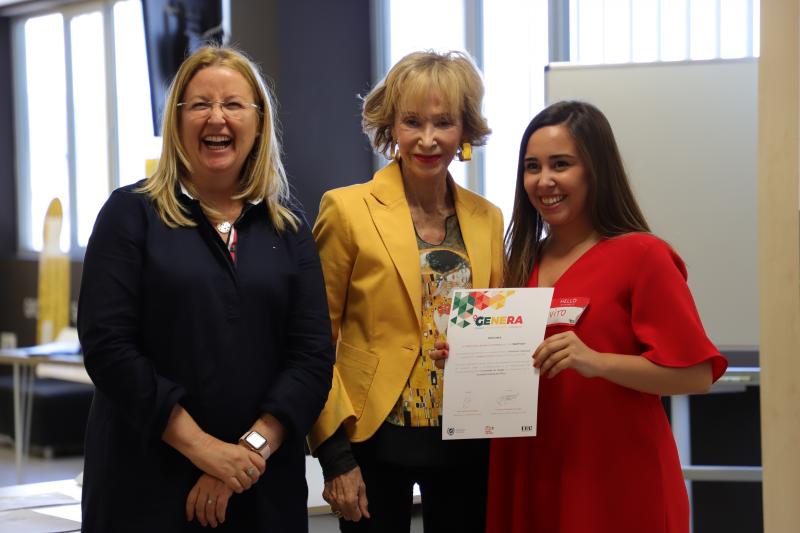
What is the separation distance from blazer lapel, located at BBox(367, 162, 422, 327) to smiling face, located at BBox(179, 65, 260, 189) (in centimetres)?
35

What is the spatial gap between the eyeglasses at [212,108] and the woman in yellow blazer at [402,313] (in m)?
0.32

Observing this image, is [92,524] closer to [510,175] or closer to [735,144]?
[735,144]

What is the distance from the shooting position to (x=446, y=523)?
7.33 feet

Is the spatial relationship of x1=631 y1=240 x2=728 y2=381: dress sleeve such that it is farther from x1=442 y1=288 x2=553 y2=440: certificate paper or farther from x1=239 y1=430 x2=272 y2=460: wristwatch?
x1=239 y1=430 x2=272 y2=460: wristwatch

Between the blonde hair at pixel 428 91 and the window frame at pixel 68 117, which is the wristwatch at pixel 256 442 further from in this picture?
the window frame at pixel 68 117

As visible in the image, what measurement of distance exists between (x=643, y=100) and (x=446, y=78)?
191 cm

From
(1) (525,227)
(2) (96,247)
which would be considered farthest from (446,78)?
(2) (96,247)

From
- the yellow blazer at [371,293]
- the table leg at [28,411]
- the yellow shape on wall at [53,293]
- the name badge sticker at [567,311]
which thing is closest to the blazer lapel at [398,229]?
the yellow blazer at [371,293]

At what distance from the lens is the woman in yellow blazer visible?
217 centimetres

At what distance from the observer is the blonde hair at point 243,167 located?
6.53 feet

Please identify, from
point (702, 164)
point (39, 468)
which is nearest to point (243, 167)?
point (702, 164)

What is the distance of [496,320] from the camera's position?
199 cm

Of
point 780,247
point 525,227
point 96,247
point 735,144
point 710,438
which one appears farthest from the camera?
point 710,438

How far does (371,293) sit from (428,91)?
1.55 feet
